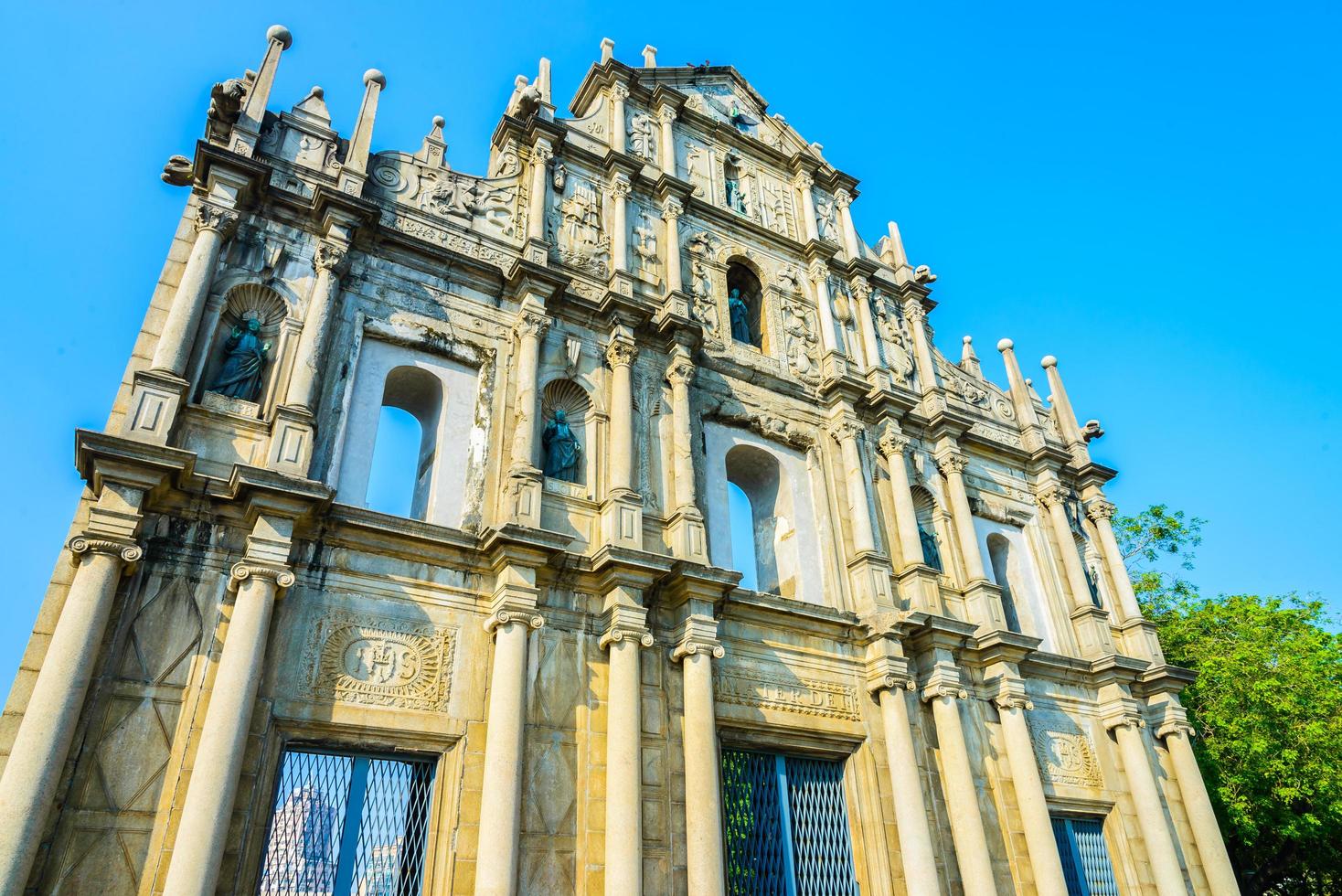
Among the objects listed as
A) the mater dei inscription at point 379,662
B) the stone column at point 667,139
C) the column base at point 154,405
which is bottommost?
the mater dei inscription at point 379,662

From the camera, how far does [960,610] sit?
1441 centimetres

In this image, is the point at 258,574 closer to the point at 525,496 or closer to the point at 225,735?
the point at 225,735

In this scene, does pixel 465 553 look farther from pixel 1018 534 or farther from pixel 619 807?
pixel 1018 534

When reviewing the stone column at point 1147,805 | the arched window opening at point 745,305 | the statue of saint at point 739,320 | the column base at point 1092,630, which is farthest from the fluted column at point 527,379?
the stone column at point 1147,805

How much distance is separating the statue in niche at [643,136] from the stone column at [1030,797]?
1084 cm

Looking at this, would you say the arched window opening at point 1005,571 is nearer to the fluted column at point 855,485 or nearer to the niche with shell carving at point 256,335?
the fluted column at point 855,485

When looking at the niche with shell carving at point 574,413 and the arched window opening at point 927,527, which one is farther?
the arched window opening at point 927,527

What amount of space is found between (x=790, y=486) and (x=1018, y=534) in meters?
5.39

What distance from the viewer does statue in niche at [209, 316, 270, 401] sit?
9.95 metres

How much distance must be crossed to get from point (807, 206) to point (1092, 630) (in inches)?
373

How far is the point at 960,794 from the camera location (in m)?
11.8

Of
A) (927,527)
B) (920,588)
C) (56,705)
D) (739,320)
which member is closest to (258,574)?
(56,705)

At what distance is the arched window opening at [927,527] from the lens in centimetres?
1485

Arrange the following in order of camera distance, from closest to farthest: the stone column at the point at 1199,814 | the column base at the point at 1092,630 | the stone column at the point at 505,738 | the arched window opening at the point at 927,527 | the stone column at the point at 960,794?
the stone column at the point at 505,738
the stone column at the point at 960,794
the stone column at the point at 1199,814
the arched window opening at the point at 927,527
the column base at the point at 1092,630
